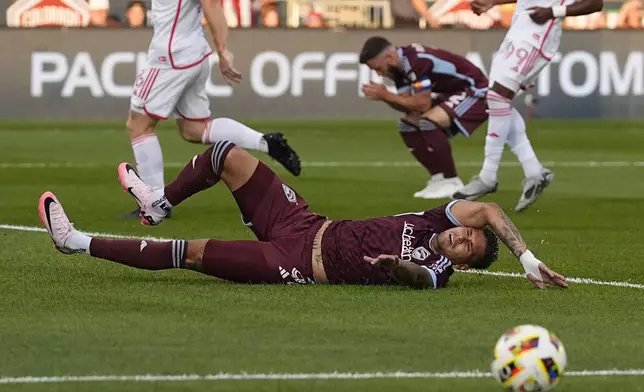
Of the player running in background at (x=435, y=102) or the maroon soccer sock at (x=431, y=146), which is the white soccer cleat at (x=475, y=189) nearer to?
the player running in background at (x=435, y=102)

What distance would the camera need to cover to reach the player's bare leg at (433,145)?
1566 cm

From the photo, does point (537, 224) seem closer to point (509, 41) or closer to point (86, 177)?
point (509, 41)

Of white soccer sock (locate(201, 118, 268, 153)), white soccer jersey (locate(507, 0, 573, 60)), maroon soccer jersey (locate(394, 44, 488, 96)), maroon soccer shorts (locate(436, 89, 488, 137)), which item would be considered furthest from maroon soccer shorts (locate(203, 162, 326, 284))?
maroon soccer shorts (locate(436, 89, 488, 137))

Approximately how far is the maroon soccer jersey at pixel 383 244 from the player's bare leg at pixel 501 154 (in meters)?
4.94

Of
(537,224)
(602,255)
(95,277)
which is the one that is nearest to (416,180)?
(537,224)

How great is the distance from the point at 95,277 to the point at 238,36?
1718 cm

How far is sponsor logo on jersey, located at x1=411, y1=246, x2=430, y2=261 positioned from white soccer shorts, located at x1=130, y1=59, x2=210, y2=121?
460cm

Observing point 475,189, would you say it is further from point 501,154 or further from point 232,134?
point 232,134

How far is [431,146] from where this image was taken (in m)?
15.8

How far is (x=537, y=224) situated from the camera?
13109mm

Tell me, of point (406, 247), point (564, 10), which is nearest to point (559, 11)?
point (564, 10)

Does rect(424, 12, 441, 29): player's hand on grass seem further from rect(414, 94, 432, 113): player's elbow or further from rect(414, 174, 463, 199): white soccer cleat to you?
rect(414, 174, 463, 199): white soccer cleat

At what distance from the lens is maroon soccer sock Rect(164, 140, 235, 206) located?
968cm

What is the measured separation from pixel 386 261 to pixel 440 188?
22.1 ft
